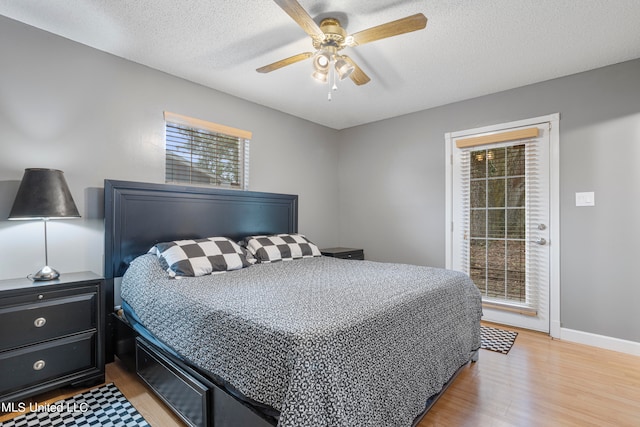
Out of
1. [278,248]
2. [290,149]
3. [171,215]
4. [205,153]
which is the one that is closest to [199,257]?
[171,215]

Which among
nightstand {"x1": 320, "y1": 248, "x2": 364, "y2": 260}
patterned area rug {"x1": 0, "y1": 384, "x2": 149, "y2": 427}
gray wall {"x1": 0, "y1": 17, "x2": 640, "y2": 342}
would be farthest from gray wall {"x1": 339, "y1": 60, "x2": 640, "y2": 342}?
patterned area rug {"x1": 0, "y1": 384, "x2": 149, "y2": 427}

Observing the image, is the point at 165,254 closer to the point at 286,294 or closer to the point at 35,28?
the point at 286,294

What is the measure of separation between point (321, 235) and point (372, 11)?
9.58 ft

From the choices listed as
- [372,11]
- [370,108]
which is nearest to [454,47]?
[372,11]

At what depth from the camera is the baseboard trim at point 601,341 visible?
8.55 feet

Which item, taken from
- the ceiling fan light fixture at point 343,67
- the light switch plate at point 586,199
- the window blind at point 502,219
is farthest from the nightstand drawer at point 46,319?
the light switch plate at point 586,199

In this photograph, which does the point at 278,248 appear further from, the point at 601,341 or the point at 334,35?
the point at 601,341

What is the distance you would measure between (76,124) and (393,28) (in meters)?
2.37

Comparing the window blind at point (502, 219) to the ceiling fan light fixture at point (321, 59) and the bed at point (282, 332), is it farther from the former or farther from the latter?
the ceiling fan light fixture at point (321, 59)

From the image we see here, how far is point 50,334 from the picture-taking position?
1915 mm

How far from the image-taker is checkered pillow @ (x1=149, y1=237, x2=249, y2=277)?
223 cm

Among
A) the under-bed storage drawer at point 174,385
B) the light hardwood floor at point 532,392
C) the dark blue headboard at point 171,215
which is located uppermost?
the dark blue headboard at point 171,215

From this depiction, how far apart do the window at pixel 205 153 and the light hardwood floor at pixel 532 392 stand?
5.68 feet

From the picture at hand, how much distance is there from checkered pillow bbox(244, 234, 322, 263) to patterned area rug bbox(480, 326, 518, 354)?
1.78 m
